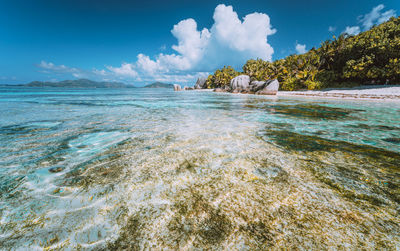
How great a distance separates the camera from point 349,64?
25797mm

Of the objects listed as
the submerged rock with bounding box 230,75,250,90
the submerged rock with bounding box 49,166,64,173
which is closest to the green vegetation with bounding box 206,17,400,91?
the submerged rock with bounding box 230,75,250,90

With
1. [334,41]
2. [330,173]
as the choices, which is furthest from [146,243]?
[334,41]

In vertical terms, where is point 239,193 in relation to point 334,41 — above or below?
below

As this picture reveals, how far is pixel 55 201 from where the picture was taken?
1926mm

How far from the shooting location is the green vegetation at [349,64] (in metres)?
23.2

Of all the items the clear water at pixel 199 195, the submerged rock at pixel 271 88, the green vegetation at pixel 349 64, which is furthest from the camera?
the submerged rock at pixel 271 88

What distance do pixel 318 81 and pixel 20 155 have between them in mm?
40361

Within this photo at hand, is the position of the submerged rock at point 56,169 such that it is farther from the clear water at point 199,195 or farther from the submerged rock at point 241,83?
the submerged rock at point 241,83

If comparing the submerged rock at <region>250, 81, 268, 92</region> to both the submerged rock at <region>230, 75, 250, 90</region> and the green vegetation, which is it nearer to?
the submerged rock at <region>230, 75, 250, 90</region>

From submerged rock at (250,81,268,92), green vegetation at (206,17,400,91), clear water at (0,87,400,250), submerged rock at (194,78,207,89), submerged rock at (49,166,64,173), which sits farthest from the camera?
submerged rock at (194,78,207,89)

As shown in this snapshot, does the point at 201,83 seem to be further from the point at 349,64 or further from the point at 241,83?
the point at 349,64

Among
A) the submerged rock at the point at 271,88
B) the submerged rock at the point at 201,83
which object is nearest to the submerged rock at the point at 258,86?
the submerged rock at the point at 271,88

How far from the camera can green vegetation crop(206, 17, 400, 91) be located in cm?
2325

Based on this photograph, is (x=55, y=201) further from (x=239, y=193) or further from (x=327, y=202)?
(x=327, y=202)
